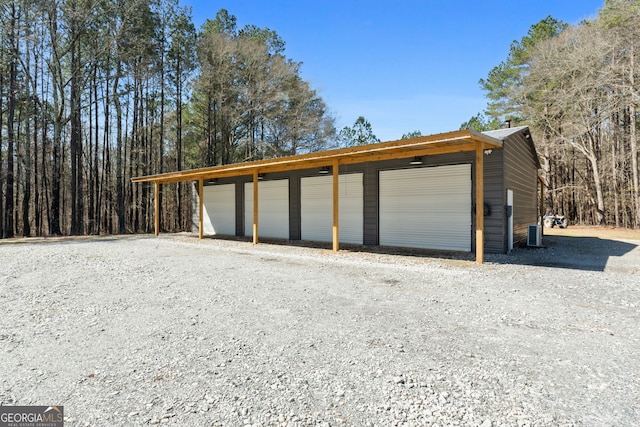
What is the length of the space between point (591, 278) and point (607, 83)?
45.6ft

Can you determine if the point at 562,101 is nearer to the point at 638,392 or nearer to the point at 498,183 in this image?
the point at 498,183

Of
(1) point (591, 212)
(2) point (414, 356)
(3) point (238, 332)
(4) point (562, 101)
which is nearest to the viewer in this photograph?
(2) point (414, 356)

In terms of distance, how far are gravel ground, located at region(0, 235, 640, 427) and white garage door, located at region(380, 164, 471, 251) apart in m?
2.70

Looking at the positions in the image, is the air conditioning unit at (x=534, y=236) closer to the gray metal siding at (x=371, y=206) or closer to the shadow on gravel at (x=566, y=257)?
the shadow on gravel at (x=566, y=257)

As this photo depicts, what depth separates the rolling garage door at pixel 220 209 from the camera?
42.4 ft

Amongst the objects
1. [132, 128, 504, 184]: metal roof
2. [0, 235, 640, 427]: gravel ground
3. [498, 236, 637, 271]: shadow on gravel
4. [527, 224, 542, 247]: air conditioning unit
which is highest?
[132, 128, 504, 184]: metal roof

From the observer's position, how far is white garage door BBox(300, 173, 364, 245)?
939 cm

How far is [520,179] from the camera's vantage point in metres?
8.98

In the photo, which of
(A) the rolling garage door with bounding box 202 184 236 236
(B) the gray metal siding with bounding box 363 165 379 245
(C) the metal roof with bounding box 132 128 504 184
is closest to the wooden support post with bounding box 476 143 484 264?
(C) the metal roof with bounding box 132 128 504 184

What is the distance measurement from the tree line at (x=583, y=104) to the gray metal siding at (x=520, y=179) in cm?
735

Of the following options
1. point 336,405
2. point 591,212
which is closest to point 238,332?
point 336,405

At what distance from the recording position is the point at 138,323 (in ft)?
9.96

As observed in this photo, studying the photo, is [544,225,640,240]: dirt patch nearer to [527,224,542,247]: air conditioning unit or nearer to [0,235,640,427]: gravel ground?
[527,224,542,247]: air conditioning unit

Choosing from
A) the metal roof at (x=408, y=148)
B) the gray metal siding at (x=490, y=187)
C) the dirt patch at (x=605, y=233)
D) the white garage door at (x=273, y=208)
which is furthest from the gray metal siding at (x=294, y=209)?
the dirt patch at (x=605, y=233)
